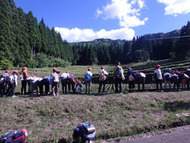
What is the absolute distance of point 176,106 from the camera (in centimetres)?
637

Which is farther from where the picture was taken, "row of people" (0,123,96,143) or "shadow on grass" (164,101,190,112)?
"shadow on grass" (164,101,190,112)

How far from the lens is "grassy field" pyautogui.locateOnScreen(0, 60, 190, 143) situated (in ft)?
14.8

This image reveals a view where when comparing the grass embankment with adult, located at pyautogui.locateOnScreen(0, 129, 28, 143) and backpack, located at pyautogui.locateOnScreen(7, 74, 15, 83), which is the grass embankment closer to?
adult, located at pyautogui.locateOnScreen(0, 129, 28, 143)

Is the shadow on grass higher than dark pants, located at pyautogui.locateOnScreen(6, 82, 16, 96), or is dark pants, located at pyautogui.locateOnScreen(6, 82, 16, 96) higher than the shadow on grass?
dark pants, located at pyautogui.locateOnScreen(6, 82, 16, 96)

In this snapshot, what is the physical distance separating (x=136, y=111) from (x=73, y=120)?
301cm

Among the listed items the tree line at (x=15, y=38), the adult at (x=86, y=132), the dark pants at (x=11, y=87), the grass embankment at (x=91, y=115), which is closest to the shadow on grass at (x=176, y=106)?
the grass embankment at (x=91, y=115)

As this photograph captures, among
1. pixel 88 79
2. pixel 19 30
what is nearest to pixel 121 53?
pixel 19 30

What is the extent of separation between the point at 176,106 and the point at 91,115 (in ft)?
14.7

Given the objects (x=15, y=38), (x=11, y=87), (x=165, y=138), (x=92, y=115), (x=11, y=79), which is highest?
(x=15, y=38)

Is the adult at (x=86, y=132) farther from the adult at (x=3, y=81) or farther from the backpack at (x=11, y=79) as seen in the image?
the adult at (x=3, y=81)

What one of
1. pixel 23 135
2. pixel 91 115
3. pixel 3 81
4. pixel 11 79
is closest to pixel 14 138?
pixel 23 135

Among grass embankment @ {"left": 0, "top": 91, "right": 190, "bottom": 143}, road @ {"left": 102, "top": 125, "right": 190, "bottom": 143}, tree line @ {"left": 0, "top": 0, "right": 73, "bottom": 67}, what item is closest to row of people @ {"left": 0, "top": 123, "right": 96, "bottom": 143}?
grass embankment @ {"left": 0, "top": 91, "right": 190, "bottom": 143}

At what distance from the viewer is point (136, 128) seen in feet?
15.5

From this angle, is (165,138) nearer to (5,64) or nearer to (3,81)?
(3,81)
